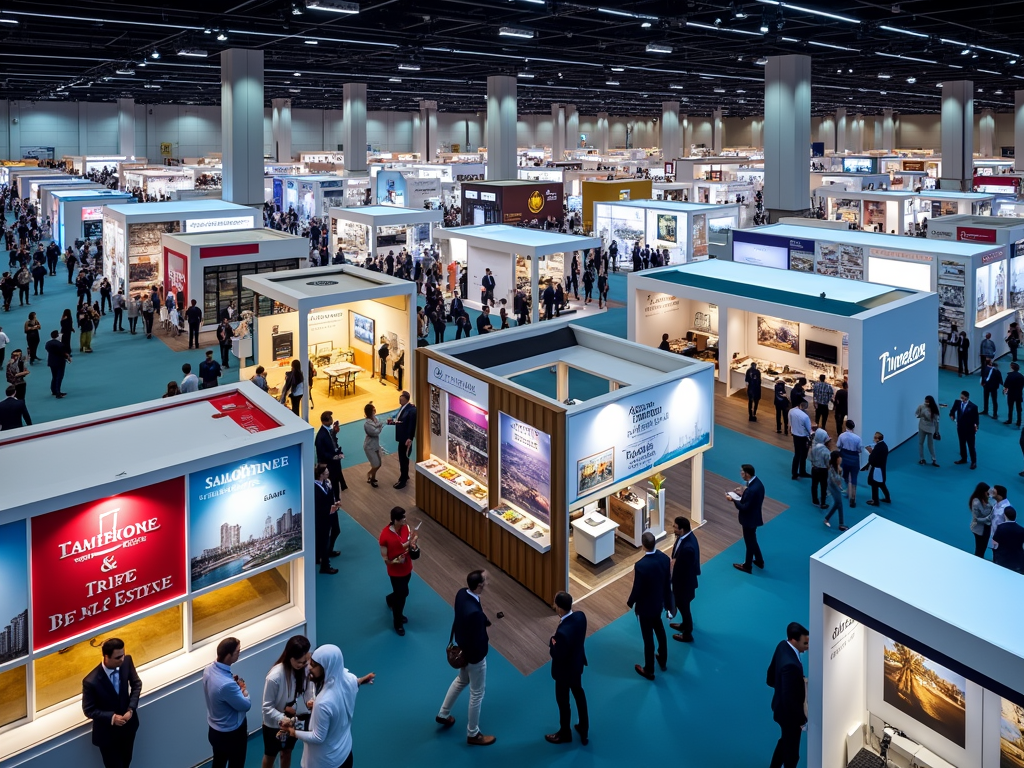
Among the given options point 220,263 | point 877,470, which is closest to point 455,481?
point 877,470

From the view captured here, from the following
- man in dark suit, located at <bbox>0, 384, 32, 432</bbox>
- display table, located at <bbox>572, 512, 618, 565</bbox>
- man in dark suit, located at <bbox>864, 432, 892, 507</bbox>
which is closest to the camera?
display table, located at <bbox>572, 512, 618, 565</bbox>

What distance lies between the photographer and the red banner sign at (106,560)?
16.4 feet

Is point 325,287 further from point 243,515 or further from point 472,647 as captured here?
point 472,647

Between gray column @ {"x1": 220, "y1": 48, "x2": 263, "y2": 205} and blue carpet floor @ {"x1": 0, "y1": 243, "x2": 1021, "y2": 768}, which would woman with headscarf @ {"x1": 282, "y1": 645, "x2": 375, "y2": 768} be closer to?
blue carpet floor @ {"x1": 0, "y1": 243, "x2": 1021, "y2": 768}

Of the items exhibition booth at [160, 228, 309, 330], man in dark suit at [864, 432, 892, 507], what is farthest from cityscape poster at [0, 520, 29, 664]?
exhibition booth at [160, 228, 309, 330]

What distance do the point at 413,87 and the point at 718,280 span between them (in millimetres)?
32725

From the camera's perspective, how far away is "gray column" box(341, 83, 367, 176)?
3612cm

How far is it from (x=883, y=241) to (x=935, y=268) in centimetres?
195

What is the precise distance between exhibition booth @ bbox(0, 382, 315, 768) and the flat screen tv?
33.6 ft

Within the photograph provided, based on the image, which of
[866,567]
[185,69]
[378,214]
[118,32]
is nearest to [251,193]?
[378,214]

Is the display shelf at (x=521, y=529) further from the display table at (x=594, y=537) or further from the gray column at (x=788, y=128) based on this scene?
the gray column at (x=788, y=128)

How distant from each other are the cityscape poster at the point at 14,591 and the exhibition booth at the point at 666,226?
2211 centimetres

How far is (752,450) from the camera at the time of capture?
11992 millimetres

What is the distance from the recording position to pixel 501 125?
3170 cm
